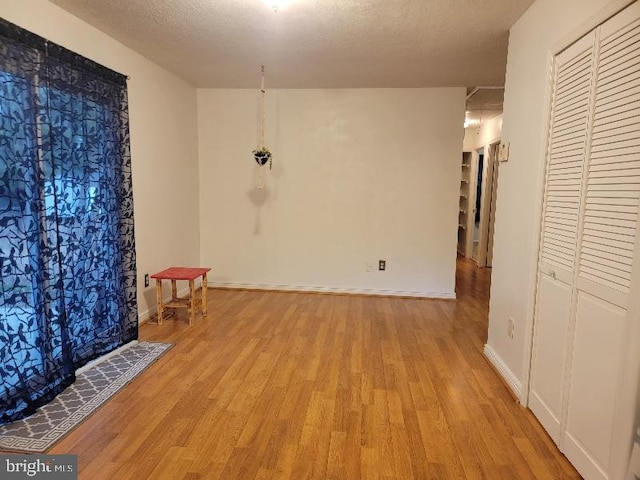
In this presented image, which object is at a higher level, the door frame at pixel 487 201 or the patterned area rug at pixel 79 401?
the door frame at pixel 487 201

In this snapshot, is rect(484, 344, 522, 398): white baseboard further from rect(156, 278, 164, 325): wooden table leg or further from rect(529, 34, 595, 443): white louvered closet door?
rect(156, 278, 164, 325): wooden table leg

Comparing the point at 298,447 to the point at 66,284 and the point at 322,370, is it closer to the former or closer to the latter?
the point at 322,370

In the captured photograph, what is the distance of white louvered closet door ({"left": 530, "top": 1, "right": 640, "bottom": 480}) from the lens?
4.80ft

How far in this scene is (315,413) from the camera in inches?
83.4

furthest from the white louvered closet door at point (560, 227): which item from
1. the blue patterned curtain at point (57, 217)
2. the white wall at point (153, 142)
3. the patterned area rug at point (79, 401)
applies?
the white wall at point (153, 142)

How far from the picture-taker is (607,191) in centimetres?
157

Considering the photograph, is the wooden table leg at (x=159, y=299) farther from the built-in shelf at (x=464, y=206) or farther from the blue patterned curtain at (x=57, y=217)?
the built-in shelf at (x=464, y=206)

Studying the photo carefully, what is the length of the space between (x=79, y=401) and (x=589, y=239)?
9.23ft

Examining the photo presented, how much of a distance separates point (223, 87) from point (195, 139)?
698mm

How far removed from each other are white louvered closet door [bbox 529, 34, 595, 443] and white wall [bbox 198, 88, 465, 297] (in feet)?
7.75

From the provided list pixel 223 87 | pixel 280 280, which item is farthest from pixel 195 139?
pixel 280 280

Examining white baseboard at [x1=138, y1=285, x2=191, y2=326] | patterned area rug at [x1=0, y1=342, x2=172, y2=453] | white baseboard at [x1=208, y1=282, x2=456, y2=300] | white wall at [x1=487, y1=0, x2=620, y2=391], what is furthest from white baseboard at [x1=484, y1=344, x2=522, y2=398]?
white baseboard at [x1=138, y1=285, x2=191, y2=326]

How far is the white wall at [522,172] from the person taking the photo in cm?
210

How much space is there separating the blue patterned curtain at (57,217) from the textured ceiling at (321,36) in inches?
19.8
